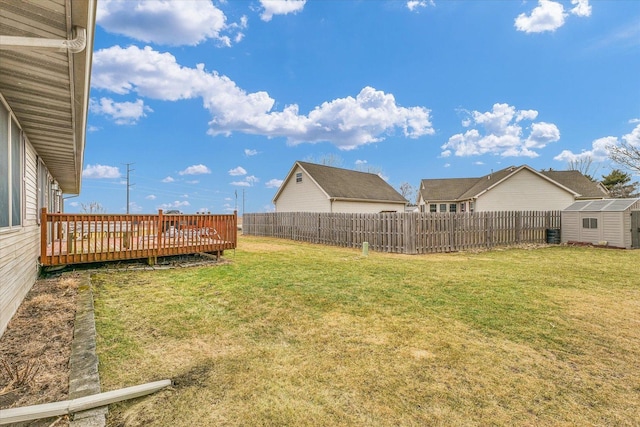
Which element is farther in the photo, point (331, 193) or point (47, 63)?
point (331, 193)

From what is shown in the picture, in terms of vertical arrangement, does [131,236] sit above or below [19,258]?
above

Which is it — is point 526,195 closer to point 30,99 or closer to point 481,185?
point 481,185

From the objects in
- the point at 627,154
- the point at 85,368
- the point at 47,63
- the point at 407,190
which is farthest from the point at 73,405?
the point at 407,190

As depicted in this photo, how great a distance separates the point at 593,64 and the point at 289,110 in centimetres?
2767

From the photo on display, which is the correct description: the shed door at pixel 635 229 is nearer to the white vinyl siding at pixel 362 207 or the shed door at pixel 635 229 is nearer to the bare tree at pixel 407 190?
the white vinyl siding at pixel 362 207

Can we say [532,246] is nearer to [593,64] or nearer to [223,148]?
[593,64]

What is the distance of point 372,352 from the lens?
10.3ft

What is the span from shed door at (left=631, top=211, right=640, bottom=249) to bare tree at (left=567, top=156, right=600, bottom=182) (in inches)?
1578

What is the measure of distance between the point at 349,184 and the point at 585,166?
147 feet

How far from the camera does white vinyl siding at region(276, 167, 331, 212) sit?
21.9 metres

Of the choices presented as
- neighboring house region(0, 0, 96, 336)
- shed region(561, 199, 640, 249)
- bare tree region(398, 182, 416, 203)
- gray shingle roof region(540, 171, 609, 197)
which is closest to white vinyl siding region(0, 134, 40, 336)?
neighboring house region(0, 0, 96, 336)

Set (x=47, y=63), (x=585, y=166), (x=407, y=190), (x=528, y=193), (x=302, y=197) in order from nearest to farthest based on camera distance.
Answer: (x=47, y=63) < (x=302, y=197) < (x=528, y=193) < (x=585, y=166) < (x=407, y=190)

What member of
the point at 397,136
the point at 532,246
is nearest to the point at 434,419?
the point at 532,246

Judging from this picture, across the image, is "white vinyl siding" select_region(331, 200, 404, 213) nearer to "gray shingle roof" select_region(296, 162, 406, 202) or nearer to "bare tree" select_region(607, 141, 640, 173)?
"gray shingle roof" select_region(296, 162, 406, 202)
